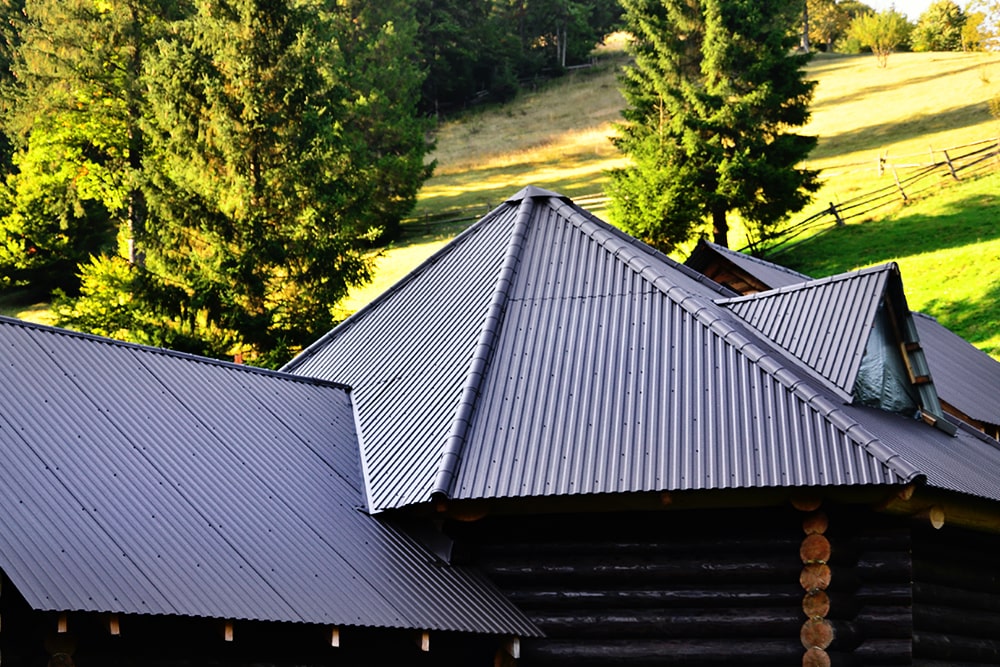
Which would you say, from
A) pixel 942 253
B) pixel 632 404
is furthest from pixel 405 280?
pixel 942 253

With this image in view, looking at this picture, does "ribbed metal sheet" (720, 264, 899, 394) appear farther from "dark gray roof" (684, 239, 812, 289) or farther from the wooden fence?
the wooden fence

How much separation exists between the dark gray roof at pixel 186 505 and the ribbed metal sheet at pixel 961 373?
10346mm

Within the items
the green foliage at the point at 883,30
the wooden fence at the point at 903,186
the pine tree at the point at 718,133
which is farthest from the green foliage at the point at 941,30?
the pine tree at the point at 718,133

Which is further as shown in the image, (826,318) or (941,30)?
(941,30)

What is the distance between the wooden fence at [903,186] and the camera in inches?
1596

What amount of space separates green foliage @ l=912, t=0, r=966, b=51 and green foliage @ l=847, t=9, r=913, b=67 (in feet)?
3.27

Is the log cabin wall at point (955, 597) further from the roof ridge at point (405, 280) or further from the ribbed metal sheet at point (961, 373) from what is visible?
the roof ridge at point (405, 280)

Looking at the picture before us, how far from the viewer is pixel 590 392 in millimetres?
11383

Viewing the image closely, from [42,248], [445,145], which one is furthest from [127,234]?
[445,145]

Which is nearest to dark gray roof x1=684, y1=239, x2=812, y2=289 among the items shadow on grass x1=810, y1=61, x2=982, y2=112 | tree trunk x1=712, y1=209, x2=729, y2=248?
tree trunk x1=712, y1=209, x2=729, y2=248

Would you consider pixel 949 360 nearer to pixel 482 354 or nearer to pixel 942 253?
pixel 482 354

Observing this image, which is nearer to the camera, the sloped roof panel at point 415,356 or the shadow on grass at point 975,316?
the sloped roof panel at point 415,356

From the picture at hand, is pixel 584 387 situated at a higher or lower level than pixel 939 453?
higher

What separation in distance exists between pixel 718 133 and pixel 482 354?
27.2m
